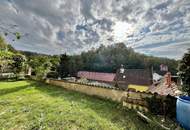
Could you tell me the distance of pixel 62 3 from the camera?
7.75 meters

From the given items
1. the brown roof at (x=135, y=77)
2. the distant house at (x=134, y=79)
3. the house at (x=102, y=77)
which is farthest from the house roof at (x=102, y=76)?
the distant house at (x=134, y=79)

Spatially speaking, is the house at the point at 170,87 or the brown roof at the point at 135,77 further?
the brown roof at the point at 135,77

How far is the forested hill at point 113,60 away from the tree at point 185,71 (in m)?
37.9

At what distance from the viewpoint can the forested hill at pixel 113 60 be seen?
4788 centimetres

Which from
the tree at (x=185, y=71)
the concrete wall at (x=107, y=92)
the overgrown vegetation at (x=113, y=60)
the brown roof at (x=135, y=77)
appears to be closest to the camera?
the tree at (x=185, y=71)

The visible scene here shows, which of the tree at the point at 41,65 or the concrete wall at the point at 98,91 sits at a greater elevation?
the tree at the point at 41,65

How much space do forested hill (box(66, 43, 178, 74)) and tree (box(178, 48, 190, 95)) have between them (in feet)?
124

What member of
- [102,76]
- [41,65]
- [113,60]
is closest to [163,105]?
[41,65]

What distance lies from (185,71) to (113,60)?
45.5 meters

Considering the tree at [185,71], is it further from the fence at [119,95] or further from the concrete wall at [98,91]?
the concrete wall at [98,91]

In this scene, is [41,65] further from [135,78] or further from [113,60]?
[113,60]

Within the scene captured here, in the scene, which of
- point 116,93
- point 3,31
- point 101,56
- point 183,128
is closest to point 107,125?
point 183,128

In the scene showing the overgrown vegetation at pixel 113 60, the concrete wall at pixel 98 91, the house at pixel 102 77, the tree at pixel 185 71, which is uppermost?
the overgrown vegetation at pixel 113 60

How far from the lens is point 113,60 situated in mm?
51062
